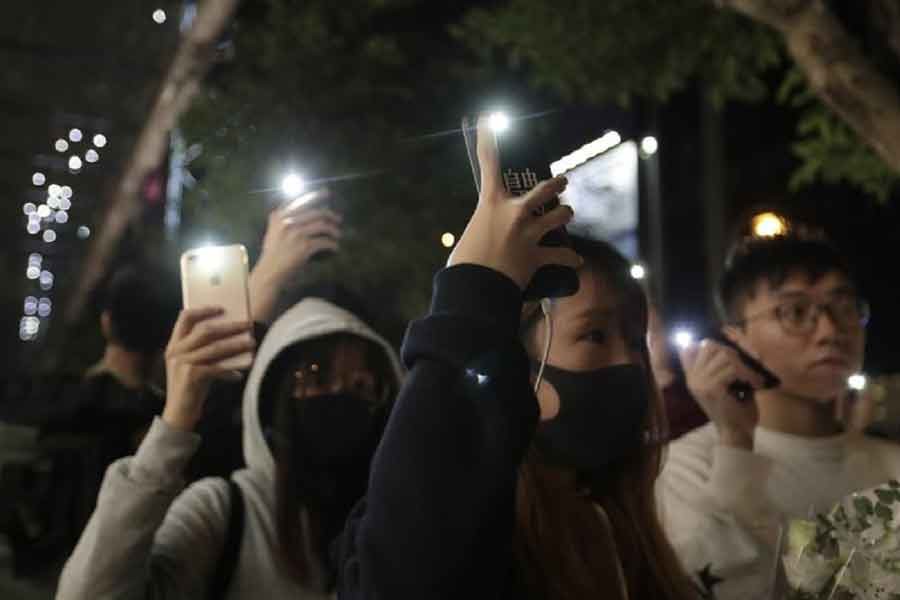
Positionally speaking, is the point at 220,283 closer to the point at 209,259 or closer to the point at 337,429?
the point at 209,259

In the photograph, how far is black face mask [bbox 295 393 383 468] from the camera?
A: 5.42ft

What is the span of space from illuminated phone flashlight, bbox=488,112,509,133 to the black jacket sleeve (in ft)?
0.69

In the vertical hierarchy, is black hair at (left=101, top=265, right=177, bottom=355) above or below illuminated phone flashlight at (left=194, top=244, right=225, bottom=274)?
below

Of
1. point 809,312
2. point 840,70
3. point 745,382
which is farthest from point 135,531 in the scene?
point 840,70

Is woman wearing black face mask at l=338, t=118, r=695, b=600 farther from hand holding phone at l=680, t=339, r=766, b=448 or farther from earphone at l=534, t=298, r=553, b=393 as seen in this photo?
hand holding phone at l=680, t=339, r=766, b=448

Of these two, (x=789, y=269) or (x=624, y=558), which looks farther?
(x=789, y=269)

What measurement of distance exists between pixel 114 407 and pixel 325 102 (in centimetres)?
91

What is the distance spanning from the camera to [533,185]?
115 cm

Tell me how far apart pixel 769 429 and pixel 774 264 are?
0.33 meters

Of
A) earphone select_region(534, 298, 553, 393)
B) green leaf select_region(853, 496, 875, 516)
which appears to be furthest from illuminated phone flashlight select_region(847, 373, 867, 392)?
earphone select_region(534, 298, 553, 393)

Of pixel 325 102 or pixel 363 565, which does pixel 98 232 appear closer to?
pixel 325 102

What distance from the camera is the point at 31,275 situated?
7.61 ft

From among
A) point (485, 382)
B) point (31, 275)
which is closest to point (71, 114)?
point (31, 275)

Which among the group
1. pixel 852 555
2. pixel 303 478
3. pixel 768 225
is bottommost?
pixel 852 555
